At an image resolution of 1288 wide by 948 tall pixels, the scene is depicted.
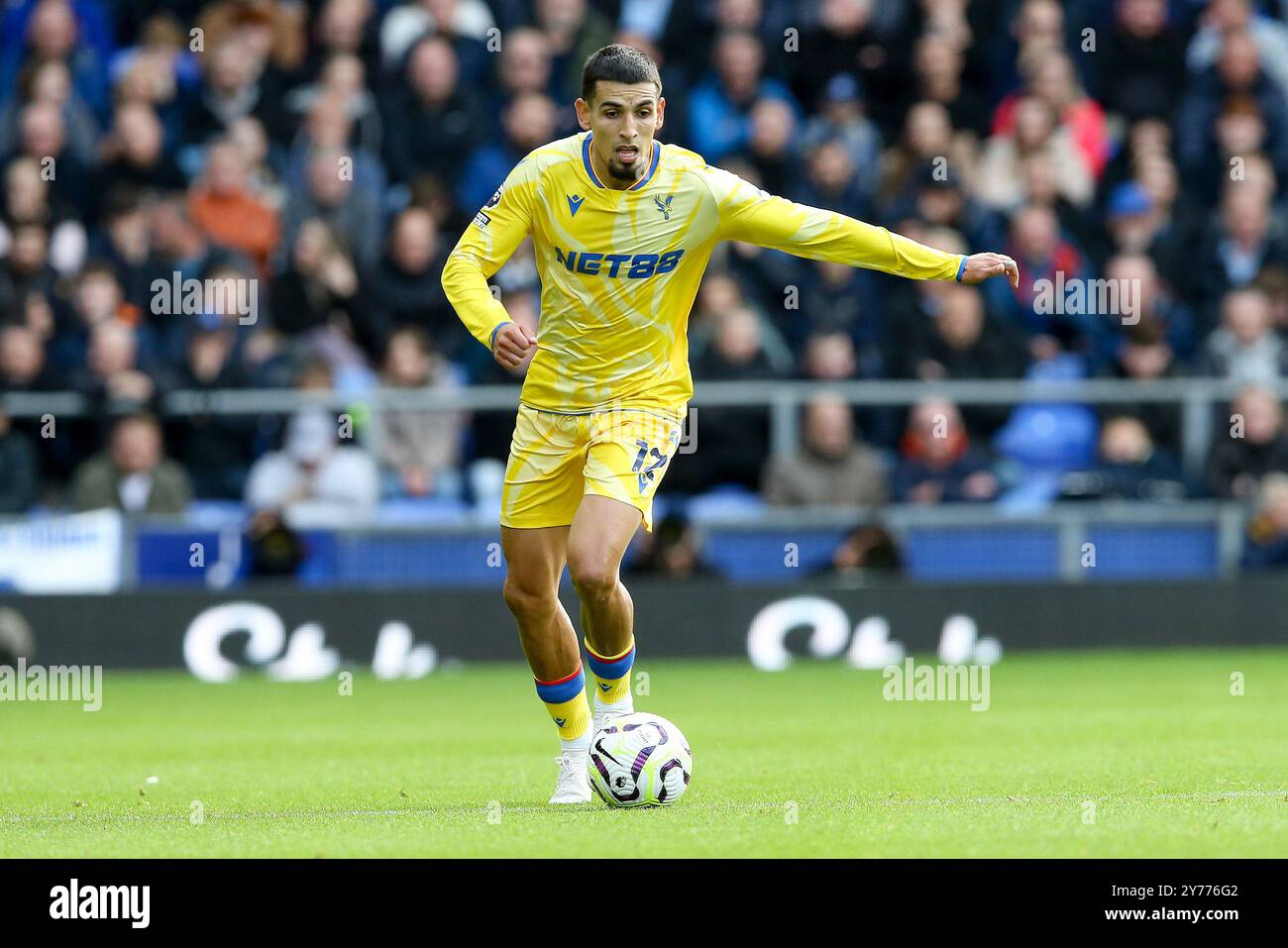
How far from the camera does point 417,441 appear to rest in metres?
15.7

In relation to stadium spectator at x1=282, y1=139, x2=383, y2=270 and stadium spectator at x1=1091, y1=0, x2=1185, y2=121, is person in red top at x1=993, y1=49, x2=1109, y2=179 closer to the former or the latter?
stadium spectator at x1=1091, y1=0, x2=1185, y2=121

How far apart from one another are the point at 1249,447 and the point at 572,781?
8.67 m

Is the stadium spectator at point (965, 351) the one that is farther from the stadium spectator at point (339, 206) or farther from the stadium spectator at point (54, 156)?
the stadium spectator at point (54, 156)

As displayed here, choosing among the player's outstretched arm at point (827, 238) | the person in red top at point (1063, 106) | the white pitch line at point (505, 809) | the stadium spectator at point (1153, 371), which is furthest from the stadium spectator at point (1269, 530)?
the player's outstretched arm at point (827, 238)

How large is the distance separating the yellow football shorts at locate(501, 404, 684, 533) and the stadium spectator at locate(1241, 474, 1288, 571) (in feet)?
26.9

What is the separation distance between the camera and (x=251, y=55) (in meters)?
17.8

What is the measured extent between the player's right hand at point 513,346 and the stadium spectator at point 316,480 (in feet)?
25.1

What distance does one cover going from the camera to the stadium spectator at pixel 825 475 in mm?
15695

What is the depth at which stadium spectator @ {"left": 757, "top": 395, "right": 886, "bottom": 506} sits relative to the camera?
1570 cm

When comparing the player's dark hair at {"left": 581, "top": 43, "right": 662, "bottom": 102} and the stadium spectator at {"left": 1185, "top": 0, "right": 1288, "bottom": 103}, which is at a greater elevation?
the stadium spectator at {"left": 1185, "top": 0, "right": 1288, "bottom": 103}

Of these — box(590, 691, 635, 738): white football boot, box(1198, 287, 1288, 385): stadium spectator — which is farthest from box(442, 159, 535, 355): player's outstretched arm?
box(1198, 287, 1288, 385): stadium spectator

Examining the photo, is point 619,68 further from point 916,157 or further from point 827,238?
point 916,157

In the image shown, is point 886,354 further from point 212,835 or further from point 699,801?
point 212,835
